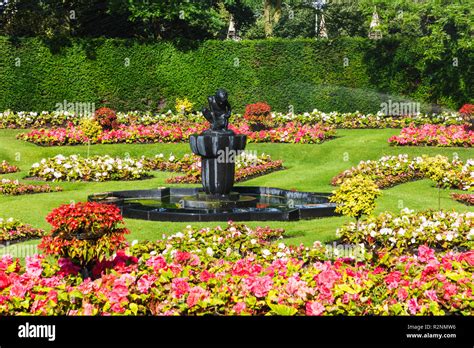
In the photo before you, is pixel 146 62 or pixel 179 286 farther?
pixel 146 62

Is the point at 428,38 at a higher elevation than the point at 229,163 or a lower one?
higher

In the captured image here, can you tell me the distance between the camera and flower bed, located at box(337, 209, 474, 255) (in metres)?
11.3

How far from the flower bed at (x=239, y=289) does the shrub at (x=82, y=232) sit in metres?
0.25

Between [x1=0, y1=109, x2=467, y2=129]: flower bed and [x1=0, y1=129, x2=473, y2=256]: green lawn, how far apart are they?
135cm

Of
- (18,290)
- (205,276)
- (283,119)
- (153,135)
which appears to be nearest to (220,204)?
(205,276)

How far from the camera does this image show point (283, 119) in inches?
1198

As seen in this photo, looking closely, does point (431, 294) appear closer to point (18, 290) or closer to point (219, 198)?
point (18, 290)

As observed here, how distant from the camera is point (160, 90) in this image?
112 ft

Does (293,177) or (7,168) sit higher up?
(7,168)

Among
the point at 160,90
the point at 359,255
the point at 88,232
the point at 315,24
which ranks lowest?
the point at 359,255

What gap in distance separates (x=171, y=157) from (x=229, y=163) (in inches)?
278

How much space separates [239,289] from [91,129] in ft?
62.0
